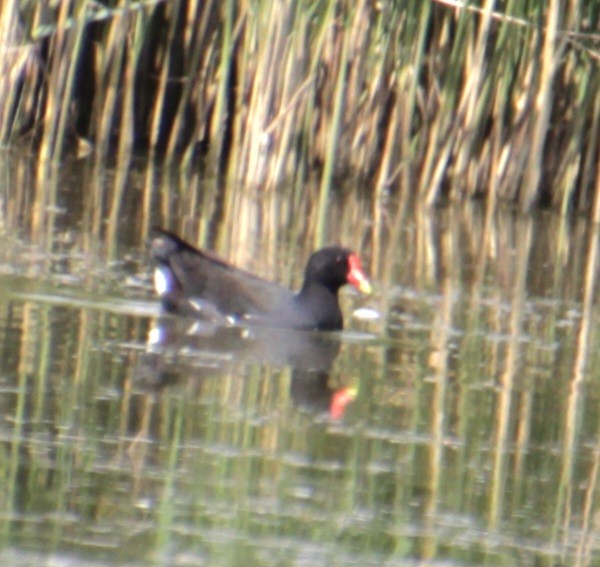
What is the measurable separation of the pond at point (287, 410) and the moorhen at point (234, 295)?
3.0 inches

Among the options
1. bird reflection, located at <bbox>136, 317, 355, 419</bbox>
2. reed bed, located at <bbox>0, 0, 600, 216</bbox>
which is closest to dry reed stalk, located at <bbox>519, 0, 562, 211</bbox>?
reed bed, located at <bbox>0, 0, 600, 216</bbox>

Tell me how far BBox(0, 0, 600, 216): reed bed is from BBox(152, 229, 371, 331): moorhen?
2.98m

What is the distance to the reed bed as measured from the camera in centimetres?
1164

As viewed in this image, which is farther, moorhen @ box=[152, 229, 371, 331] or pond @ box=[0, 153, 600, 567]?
moorhen @ box=[152, 229, 371, 331]

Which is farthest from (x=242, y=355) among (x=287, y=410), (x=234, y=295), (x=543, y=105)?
(x=543, y=105)

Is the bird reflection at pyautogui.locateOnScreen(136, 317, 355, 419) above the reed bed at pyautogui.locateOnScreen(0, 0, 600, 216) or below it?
below

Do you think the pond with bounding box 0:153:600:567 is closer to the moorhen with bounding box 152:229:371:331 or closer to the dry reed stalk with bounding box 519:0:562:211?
the moorhen with bounding box 152:229:371:331

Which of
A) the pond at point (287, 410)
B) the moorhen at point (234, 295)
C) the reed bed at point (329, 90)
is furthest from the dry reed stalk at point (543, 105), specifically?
the moorhen at point (234, 295)

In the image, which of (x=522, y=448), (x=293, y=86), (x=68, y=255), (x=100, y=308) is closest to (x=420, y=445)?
(x=522, y=448)

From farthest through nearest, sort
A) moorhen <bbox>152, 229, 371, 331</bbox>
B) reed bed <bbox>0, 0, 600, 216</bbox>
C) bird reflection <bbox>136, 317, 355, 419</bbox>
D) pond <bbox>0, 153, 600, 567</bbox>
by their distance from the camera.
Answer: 1. reed bed <bbox>0, 0, 600, 216</bbox>
2. moorhen <bbox>152, 229, 371, 331</bbox>
3. bird reflection <bbox>136, 317, 355, 419</bbox>
4. pond <bbox>0, 153, 600, 567</bbox>

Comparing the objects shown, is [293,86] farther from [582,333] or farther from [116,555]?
[116,555]

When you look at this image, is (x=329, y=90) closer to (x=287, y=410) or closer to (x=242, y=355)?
(x=242, y=355)

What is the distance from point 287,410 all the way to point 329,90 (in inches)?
252

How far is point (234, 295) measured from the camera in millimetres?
7859
